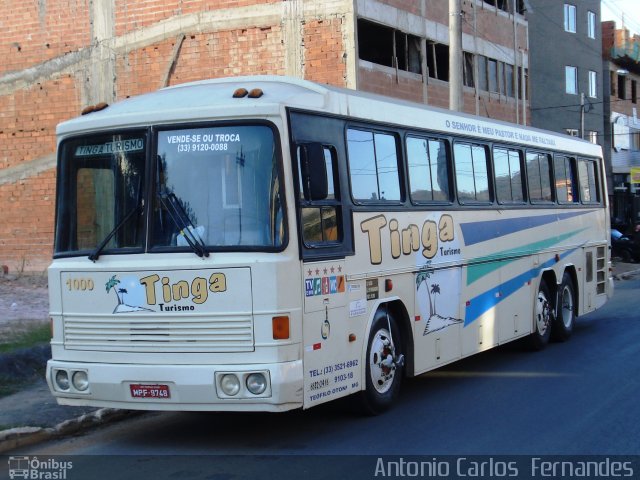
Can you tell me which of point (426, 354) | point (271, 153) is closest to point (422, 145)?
point (426, 354)

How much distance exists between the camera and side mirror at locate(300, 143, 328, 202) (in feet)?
24.5

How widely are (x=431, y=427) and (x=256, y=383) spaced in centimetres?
209

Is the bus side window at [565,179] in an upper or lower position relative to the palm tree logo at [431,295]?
upper

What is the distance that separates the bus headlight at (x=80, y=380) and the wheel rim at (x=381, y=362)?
2666 millimetres

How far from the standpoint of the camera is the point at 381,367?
8680 mm

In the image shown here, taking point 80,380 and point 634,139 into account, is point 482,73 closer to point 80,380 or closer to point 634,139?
point 80,380

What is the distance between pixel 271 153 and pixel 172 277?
1.32 m

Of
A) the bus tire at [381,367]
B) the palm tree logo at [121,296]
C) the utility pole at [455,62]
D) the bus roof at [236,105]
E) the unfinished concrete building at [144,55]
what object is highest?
the unfinished concrete building at [144,55]

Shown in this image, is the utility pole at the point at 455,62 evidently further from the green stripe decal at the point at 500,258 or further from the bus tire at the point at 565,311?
the bus tire at the point at 565,311

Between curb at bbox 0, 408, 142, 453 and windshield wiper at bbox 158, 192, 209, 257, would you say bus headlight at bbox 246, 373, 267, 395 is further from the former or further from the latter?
curb at bbox 0, 408, 142, 453

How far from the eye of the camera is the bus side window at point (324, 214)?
7.48 metres

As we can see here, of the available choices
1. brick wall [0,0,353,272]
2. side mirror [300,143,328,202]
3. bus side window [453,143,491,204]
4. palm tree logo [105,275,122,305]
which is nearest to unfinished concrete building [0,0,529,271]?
brick wall [0,0,353,272]

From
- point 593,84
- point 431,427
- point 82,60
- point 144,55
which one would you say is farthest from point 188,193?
point 593,84

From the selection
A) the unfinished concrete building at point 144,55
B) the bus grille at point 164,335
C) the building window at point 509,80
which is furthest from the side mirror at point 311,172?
the building window at point 509,80
